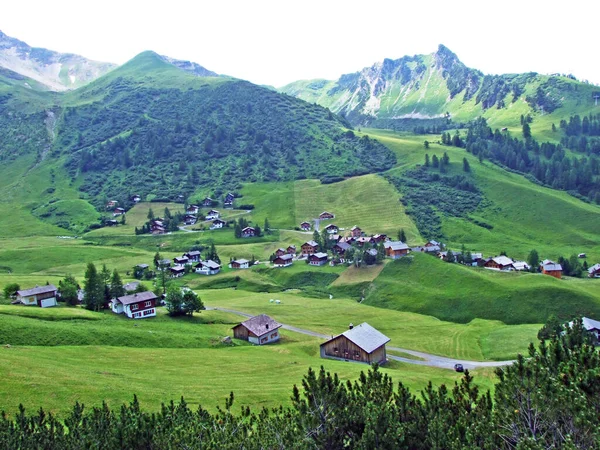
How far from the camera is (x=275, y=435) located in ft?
85.3

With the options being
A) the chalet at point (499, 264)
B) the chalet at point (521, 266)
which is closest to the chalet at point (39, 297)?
the chalet at point (499, 264)

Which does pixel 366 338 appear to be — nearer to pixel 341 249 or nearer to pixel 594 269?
pixel 341 249

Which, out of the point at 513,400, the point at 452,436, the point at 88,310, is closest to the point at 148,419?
the point at 452,436

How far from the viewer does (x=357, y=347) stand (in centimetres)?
7831

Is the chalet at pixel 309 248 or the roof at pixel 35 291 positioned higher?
the roof at pixel 35 291

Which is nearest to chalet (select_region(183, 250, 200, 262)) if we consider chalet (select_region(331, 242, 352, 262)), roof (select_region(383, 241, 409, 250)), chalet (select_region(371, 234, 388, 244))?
chalet (select_region(331, 242, 352, 262))

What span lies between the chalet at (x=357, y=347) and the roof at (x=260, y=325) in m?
11.3

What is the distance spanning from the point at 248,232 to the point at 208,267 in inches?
1701

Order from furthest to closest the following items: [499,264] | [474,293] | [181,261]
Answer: [181,261] → [499,264] → [474,293]

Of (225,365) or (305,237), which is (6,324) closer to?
(225,365)

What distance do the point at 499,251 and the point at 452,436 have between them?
158 meters

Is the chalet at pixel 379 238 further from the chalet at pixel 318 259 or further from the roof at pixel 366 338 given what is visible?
the roof at pixel 366 338

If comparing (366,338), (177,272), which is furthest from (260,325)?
(177,272)

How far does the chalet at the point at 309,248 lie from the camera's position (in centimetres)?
16875
